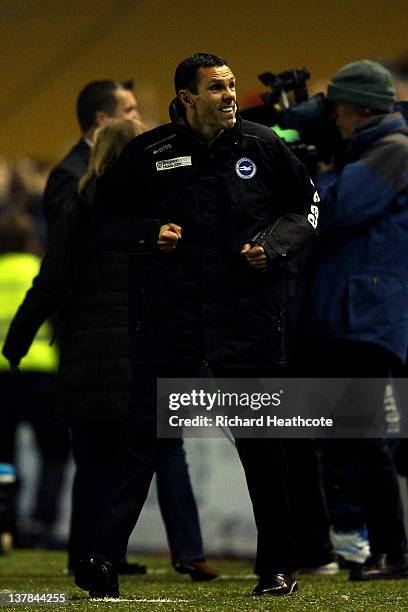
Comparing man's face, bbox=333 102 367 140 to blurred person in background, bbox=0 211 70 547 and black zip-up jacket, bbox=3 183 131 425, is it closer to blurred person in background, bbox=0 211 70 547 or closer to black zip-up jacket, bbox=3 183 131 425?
black zip-up jacket, bbox=3 183 131 425

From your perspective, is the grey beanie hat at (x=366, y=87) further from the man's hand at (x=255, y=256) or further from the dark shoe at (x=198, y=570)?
the dark shoe at (x=198, y=570)

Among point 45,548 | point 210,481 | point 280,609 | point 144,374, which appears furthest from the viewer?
point 45,548

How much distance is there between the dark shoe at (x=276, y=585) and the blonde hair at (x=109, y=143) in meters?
1.64

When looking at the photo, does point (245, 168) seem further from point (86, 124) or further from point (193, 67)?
point (86, 124)

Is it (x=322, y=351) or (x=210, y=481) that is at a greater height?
(x=322, y=351)

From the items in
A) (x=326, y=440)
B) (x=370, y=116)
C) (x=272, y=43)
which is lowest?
(x=326, y=440)

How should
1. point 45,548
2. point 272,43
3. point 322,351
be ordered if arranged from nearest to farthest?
point 322,351 < point 45,548 < point 272,43

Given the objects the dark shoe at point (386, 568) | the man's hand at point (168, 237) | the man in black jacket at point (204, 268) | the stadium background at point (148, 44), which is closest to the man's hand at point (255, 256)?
the man in black jacket at point (204, 268)

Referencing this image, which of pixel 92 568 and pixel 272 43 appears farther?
pixel 272 43

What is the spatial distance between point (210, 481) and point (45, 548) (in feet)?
3.84

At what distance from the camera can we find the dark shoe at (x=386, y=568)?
523 cm

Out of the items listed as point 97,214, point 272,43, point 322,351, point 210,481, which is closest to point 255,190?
point 97,214

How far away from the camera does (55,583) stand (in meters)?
5.43

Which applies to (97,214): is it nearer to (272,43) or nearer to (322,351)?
(322,351)
